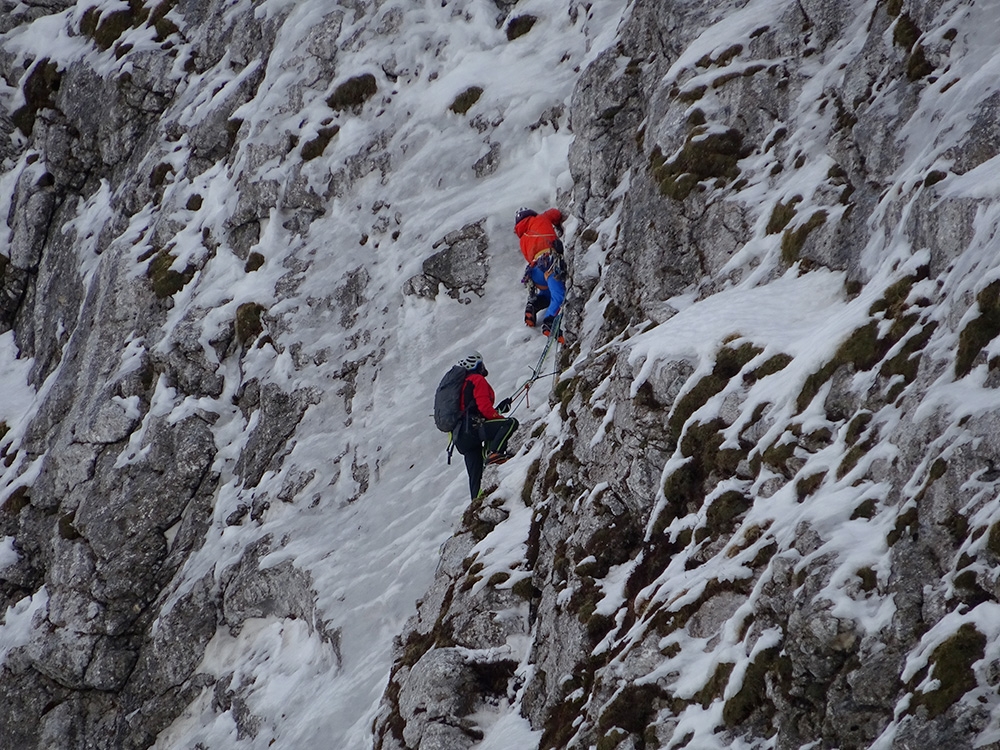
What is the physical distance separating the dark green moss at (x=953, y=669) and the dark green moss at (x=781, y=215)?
769 cm

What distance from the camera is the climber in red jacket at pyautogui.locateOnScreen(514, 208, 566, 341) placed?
63.2 feet

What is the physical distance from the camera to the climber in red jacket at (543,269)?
19266 millimetres

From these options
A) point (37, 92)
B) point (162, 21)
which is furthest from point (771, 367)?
point (37, 92)

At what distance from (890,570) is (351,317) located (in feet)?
55.0

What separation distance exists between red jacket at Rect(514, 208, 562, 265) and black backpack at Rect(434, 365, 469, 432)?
3.89 m

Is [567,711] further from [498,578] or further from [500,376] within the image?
[500,376]

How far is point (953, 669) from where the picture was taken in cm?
708

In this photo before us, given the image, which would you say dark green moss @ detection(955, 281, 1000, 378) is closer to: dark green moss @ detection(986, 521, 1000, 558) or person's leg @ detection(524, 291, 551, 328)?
dark green moss @ detection(986, 521, 1000, 558)

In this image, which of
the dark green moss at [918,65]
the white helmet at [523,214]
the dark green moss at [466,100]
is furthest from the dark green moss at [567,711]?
the dark green moss at [466,100]

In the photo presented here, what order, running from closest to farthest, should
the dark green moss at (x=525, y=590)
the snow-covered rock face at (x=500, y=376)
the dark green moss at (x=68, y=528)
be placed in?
the snow-covered rock face at (x=500, y=376) < the dark green moss at (x=525, y=590) < the dark green moss at (x=68, y=528)

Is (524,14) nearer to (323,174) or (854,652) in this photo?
(323,174)

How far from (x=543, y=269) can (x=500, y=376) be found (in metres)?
2.28

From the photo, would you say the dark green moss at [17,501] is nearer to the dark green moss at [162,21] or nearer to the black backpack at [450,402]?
the black backpack at [450,402]

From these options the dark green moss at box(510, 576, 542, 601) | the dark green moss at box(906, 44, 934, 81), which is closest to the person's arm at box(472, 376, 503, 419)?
the dark green moss at box(510, 576, 542, 601)
